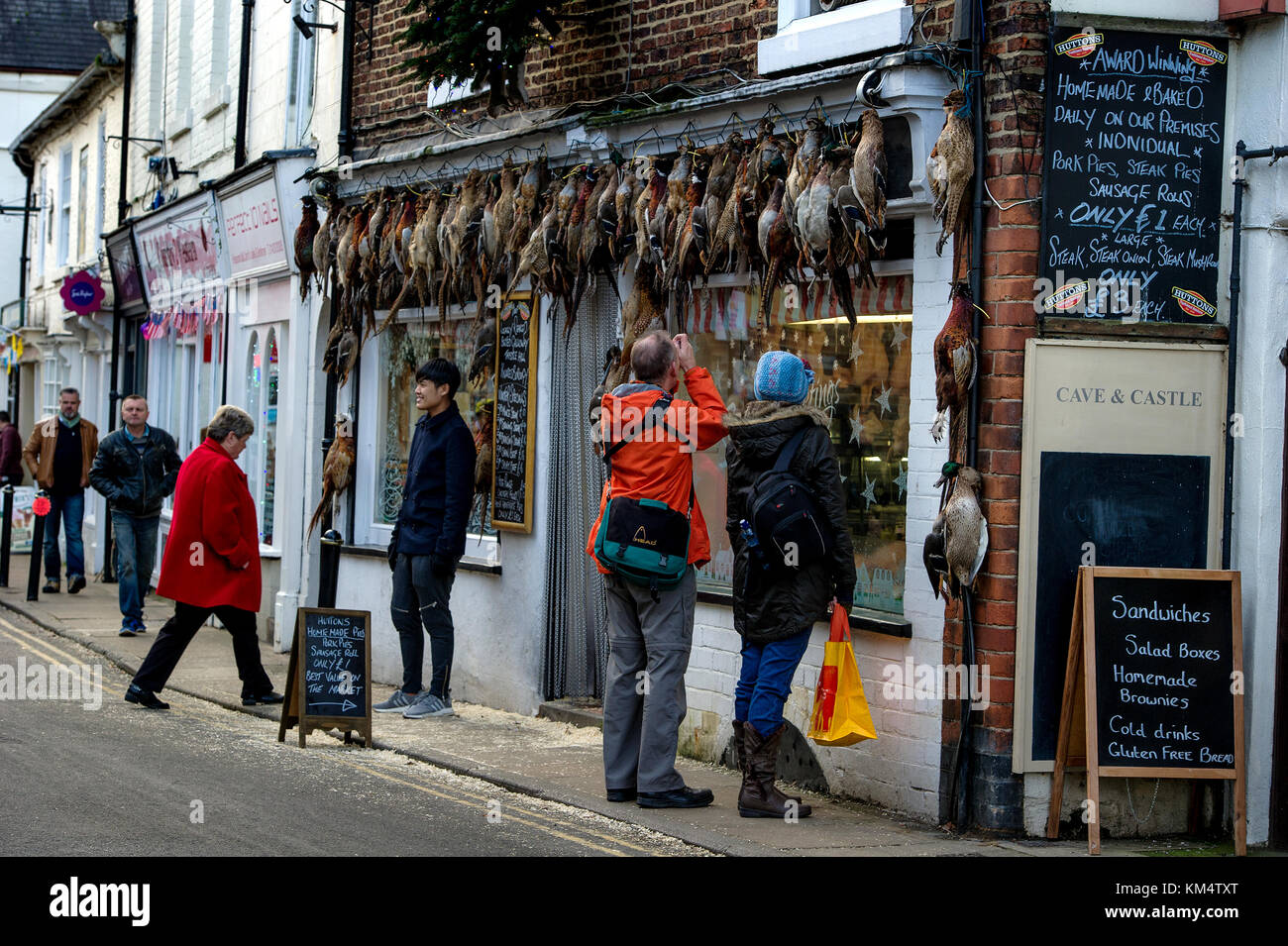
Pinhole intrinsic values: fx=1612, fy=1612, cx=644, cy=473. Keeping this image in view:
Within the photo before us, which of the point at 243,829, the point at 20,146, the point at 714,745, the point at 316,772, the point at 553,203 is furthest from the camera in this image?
the point at 20,146

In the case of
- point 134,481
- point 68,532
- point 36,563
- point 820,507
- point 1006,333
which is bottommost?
point 36,563

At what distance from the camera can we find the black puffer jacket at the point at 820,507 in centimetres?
711

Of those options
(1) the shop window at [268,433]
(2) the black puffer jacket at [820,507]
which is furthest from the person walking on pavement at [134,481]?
(2) the black puffer jacket at [820,507]

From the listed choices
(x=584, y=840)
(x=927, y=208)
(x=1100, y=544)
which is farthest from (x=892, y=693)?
(x=927, y=208)

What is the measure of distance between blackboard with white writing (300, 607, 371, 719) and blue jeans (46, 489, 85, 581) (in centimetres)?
889

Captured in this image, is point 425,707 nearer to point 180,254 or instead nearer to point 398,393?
point 398,393

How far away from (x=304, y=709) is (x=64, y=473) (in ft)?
29.9

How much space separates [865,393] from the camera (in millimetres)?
8141

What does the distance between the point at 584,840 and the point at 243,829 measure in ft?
4.69

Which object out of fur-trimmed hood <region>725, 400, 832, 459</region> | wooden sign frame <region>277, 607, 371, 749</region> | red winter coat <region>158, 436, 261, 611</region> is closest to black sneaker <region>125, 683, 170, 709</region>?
red winter coat <region>158, 436, 261, 611</region>

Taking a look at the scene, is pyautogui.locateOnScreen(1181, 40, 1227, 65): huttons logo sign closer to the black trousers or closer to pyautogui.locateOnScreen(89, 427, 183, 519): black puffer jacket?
the black trousers

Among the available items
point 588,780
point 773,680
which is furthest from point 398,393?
point 773,680

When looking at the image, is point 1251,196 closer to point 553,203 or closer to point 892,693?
point 892,693

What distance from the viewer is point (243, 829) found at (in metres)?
6.76
